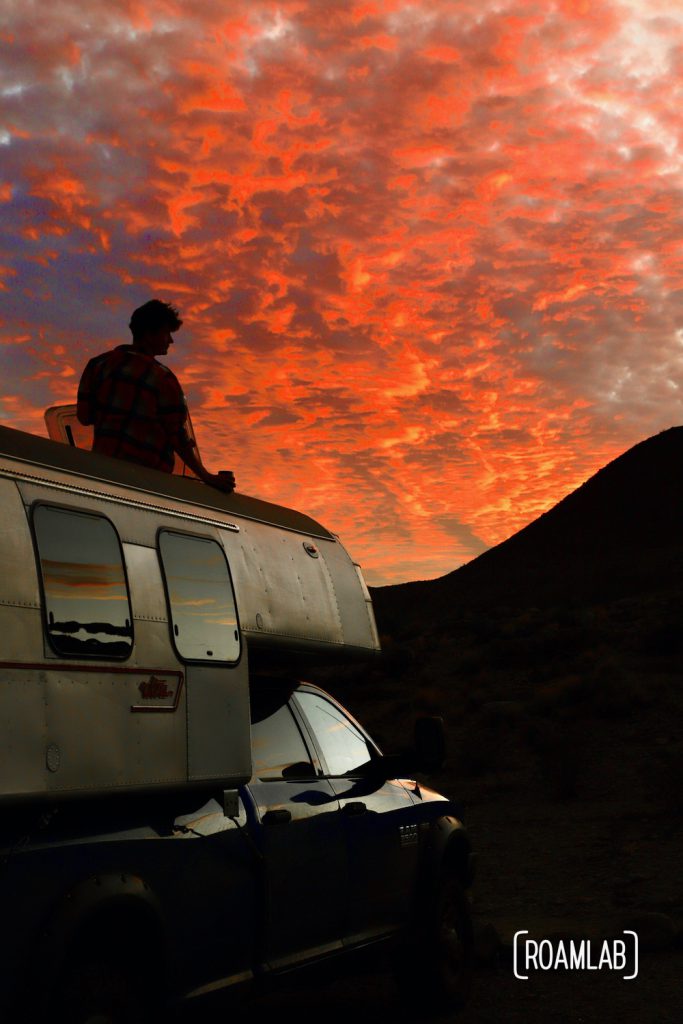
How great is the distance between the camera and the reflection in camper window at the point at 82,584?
497 cm

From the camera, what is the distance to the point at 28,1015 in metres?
4.44

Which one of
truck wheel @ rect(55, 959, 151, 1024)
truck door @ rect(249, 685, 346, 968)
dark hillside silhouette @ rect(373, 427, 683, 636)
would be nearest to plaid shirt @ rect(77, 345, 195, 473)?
truck door @ rect(249, 685, 346, 968)

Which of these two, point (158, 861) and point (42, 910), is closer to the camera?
point (42, 910)

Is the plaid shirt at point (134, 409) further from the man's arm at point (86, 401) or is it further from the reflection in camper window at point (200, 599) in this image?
the reflection in camper window at point (200, 599)

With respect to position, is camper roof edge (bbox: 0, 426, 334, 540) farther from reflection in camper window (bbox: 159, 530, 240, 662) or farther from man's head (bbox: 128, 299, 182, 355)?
man's head (bbox: 128, 299, 182, 355)

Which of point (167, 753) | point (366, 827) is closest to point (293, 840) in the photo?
point (366, 827)

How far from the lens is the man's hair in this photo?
25.2ft

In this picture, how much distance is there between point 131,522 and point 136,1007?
2035mm

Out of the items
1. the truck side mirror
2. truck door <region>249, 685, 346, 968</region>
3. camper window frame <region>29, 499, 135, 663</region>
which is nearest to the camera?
camper window frame <region>29, 499, 135, 663</region>

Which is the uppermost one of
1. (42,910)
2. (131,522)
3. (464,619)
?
(464,619)

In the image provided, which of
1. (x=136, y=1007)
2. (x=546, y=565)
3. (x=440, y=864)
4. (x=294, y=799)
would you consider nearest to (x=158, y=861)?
(x=136, y=1007)

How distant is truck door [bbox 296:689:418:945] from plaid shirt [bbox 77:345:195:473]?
1.63 meters

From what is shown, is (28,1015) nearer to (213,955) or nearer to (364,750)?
(213,955)

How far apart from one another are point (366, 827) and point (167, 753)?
2239 mm
